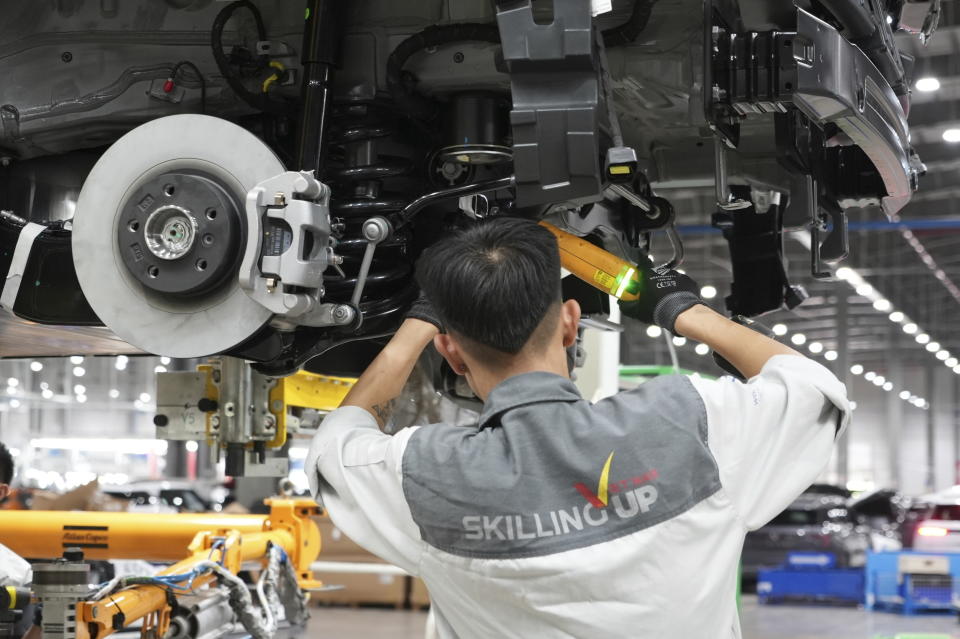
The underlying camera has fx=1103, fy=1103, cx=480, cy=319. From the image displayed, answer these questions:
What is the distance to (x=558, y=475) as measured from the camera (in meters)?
1.52

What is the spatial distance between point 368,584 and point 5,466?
20.2ft

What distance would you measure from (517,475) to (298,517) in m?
4.10

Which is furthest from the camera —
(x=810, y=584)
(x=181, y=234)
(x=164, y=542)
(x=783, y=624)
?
(x=810, y=584)

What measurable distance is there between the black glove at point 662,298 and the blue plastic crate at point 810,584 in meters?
9.90

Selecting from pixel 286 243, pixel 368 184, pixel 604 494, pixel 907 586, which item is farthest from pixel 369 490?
pixel 907 586

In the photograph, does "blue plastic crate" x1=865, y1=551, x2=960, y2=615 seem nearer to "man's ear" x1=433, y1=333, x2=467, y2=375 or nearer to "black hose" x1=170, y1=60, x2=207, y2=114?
Result: "black hose" x1=170, y1=60, x2=207, y2=114

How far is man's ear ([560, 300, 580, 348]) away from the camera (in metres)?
1.69

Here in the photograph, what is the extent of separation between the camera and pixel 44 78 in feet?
9.35

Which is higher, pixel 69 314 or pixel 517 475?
pixel 69 314

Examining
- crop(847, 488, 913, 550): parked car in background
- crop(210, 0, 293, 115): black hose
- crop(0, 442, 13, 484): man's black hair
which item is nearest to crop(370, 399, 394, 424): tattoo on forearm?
crop(210, 0, 293, 115): black hose

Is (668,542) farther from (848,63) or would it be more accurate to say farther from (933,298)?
(933,298)

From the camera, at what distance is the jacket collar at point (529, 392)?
157cm

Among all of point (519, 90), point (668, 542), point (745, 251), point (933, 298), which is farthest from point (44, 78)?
point (933, 298)

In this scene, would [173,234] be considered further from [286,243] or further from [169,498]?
[169,498]
